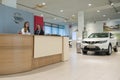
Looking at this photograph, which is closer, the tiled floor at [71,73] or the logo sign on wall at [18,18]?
the tiled floor at [71,73]

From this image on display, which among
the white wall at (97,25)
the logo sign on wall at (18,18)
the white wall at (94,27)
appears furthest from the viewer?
the white wall at (94,27)

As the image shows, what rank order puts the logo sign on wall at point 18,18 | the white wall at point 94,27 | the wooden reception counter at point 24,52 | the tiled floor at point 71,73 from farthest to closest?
the white wall at point 94,27 < the logo sign on wall at point 18,18 < the wooden reception counter at point 24,52 < the tiled floor at point 71,73

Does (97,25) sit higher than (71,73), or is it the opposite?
(97,25)

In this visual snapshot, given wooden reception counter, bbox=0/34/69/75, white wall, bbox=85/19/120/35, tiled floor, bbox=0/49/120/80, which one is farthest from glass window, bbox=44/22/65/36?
tiled floor, bbox=0/49/120/80

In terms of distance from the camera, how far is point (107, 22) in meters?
17.8

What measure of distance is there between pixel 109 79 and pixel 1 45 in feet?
8.75

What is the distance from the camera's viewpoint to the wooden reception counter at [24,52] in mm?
3631

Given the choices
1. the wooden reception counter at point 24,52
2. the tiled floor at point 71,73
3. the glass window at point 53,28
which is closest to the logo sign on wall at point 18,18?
the wooden reception counter at point 24,52

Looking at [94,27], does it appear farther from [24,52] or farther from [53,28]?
[24,52]

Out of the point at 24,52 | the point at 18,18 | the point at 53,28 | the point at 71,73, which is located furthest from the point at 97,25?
the point at 24,52

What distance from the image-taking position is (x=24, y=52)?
12.9ft

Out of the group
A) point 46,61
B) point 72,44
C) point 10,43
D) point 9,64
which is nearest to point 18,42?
point 10,43

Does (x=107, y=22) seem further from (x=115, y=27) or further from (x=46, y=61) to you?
(x=46, y=61)

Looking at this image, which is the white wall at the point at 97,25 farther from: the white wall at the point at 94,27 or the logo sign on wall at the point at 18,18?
the logo sign on wall at the point at 18,18
